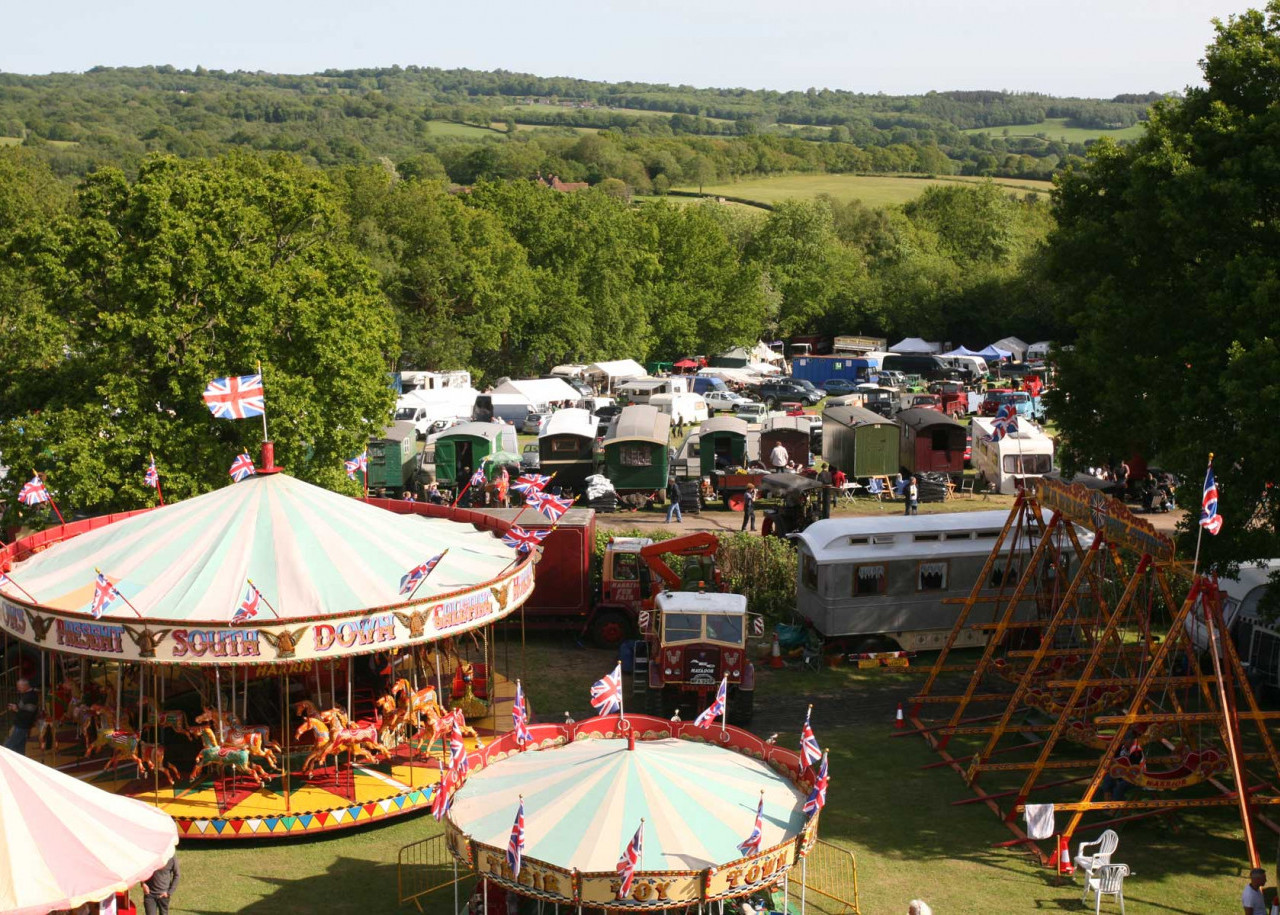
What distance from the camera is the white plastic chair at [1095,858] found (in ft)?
54.6

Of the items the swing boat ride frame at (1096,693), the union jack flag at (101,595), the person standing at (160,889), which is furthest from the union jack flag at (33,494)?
the swing boat ride frame at (1096,693)

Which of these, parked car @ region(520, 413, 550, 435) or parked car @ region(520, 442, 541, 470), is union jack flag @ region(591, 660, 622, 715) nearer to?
parked car @ region(520, 442, 541, 470)

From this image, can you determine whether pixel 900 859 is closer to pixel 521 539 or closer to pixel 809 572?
pixel 521 539

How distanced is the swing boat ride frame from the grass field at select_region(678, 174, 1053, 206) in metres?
113

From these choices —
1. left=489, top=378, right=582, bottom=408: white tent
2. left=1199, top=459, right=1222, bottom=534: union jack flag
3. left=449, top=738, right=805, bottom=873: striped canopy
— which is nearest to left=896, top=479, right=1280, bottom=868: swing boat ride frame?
left=1199, top=459, right=1222, bottom=534: union jack flag

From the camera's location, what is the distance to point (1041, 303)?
78.9 metres

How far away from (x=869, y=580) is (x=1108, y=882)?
10.5 m

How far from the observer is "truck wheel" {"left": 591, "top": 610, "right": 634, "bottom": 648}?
90.7 feet

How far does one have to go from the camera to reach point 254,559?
20.4 metres

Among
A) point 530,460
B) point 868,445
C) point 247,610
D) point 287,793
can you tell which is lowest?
point 287,793

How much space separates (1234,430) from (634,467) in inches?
900

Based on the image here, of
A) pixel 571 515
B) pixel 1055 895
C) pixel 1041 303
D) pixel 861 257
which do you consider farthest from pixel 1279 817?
pixel 861 257

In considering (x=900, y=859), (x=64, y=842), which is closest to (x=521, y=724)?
(x=64, y=842)

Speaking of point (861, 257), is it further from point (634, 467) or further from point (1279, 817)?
point (1279, 817)
